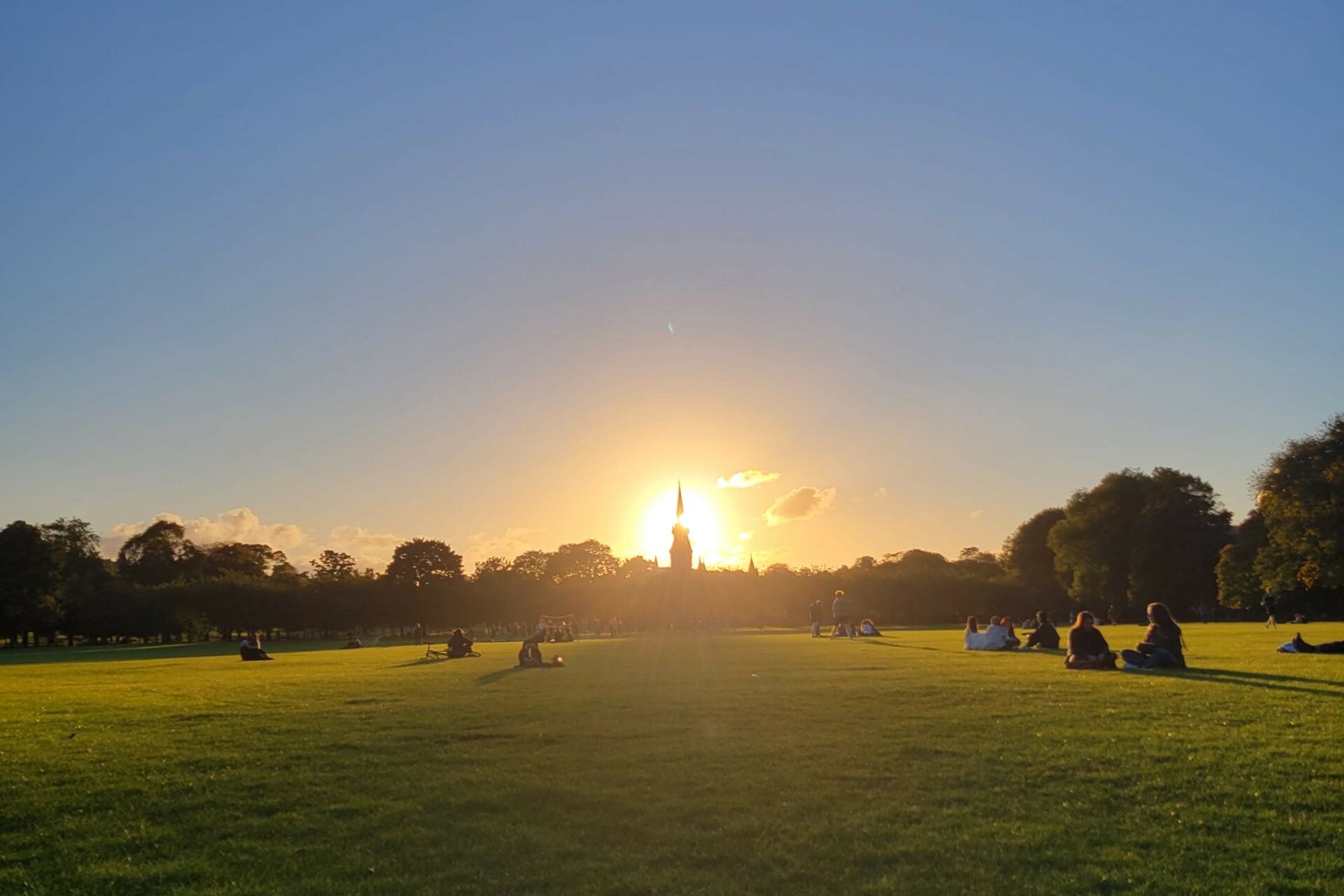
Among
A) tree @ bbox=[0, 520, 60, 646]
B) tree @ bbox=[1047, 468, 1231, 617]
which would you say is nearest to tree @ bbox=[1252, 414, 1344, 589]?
tree @ bbox=[1047, 468, 1231, 617]

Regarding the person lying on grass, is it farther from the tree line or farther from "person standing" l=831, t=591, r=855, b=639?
the tree line

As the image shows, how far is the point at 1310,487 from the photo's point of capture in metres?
63.8

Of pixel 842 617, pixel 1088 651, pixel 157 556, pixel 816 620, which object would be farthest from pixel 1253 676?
pixel 157 556

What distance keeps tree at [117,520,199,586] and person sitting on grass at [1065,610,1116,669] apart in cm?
15248

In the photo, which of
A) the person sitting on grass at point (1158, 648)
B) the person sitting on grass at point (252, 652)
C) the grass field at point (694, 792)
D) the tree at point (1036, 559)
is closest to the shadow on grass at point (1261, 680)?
the grass field at point (694, 792)

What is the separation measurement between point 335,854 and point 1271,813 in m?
10.5

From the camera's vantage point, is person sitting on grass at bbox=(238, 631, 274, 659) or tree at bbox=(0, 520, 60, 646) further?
tree at bbox=(0, 520, 60, 646)

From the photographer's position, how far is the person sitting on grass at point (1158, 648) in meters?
22.1

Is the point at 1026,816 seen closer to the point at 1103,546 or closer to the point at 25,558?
the point at 1103,546

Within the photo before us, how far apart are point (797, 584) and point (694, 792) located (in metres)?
114

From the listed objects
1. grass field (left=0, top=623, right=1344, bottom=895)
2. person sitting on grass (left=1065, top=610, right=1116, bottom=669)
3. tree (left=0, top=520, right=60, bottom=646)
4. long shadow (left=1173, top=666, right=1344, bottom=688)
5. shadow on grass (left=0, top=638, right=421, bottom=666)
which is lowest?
shadow on grass (left=0, top=638, right=421, bottom=666)

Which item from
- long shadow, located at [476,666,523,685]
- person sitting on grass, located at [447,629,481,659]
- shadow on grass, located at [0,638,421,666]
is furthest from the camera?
shadow on grass, located at [0,638,421,666]

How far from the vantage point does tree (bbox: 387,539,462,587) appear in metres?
121

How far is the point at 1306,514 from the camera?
63.2m
